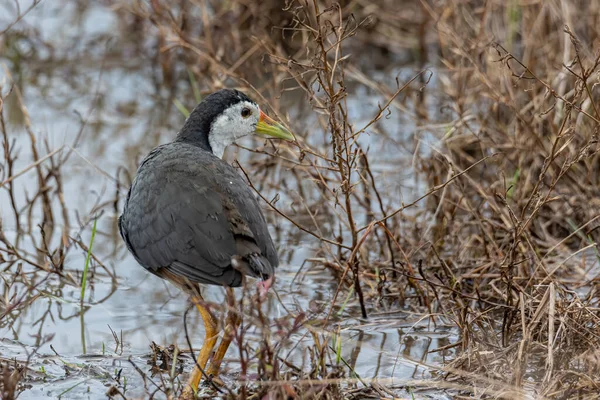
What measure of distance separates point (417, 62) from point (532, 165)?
3.50 meters

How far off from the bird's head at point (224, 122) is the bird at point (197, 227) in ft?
0.69

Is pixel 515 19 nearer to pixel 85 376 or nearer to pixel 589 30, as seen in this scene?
pixel 589 30

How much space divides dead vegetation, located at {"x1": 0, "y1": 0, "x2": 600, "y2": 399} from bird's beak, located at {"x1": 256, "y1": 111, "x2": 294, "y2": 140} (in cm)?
14

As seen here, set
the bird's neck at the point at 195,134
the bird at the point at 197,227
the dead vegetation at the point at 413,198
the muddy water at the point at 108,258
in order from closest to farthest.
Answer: the dead vegetation at the point at 413,198 → the bird at the point at 197,227 → the muddy water at the point at 108,258 → the bird's neck at the point at 195,134

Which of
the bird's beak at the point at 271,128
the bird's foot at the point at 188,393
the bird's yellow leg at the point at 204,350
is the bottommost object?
the bird's foot at the point at 188,393

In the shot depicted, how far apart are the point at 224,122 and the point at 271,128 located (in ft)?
0.75

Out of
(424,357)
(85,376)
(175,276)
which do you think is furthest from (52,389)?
(424,357)

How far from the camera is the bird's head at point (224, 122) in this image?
15.7ft

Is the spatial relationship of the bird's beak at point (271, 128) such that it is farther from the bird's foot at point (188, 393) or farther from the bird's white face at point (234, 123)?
the bird's foot at point (188, 393)

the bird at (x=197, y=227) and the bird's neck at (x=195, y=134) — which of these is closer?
the bird at (x=197, y=227)

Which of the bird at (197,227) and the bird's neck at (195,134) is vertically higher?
the bird's neck at (195,134)

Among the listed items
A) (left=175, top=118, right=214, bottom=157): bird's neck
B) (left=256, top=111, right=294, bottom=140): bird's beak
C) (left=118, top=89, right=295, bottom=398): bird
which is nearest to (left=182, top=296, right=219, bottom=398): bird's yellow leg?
(left=118, top=89, right=295, bottom=398): bird

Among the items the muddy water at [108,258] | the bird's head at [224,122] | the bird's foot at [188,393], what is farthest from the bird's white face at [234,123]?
the bird's foot at [188,393]

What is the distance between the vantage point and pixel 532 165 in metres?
5.66
